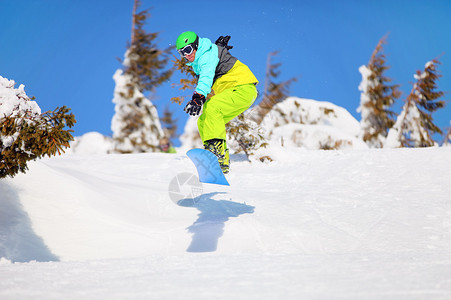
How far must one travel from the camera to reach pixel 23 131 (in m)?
4.16

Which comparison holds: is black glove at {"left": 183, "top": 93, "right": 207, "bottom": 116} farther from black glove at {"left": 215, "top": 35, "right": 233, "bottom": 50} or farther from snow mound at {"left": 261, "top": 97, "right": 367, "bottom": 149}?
snow mound at {"left": 261, "top": 97, "right": 367, "bottom": 149}

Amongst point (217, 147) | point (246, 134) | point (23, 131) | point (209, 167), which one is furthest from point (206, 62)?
point (246, 134)

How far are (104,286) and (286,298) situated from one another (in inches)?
40.5

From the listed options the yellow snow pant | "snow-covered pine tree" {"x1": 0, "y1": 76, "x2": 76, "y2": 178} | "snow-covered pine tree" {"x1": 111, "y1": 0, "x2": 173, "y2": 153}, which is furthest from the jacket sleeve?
"snow-covered pine tree" {"x1": 111, "y1": 0, "x2": 173, "y2": 153}

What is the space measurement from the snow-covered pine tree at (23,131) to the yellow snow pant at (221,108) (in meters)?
1.57

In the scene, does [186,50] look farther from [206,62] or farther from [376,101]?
[376,101]

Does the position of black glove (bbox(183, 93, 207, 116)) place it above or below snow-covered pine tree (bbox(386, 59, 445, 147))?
below

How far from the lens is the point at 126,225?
5195 mm

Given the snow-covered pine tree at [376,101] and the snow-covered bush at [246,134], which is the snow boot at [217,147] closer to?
the snow-covered bush at [246,134]

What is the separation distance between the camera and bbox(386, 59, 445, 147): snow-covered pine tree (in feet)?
58.4

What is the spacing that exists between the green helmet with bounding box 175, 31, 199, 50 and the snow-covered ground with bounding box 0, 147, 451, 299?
2132 mm

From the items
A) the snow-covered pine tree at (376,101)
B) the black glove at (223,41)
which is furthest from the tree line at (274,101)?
the black glove at (223,41)

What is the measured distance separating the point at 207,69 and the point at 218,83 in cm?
36

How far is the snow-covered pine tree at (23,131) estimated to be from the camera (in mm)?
4145
